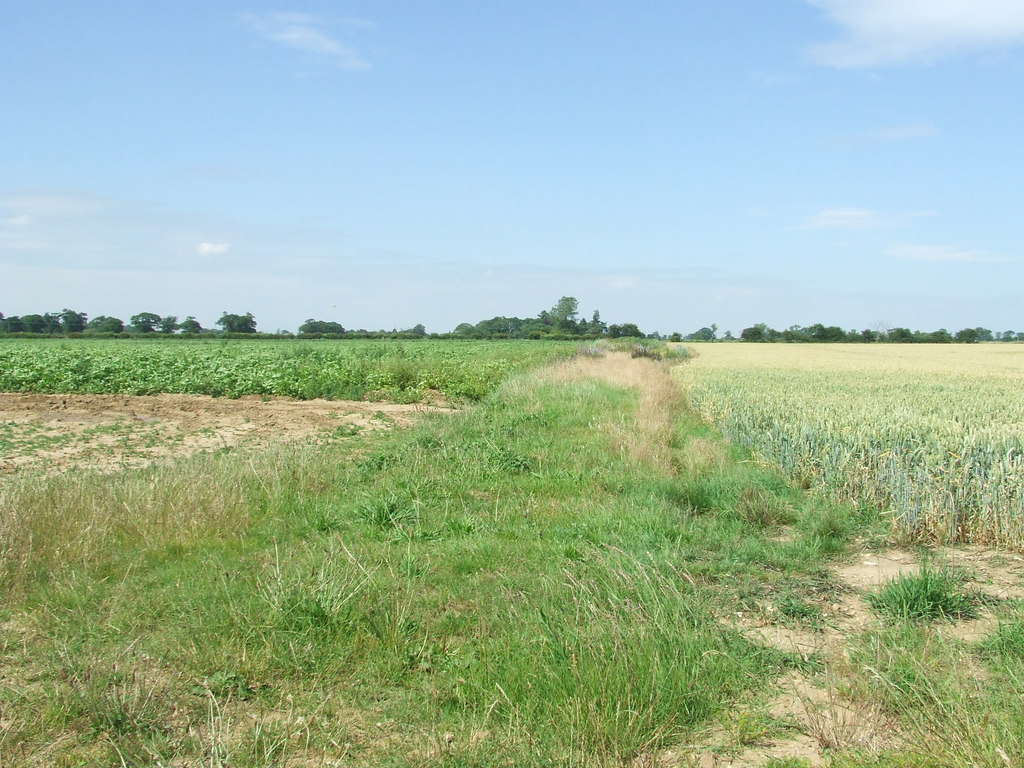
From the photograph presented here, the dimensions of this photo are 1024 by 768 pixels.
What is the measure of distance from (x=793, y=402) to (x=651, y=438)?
427 centimetres

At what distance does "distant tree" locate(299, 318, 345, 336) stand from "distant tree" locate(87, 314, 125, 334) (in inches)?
802

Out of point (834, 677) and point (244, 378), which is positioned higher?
point (244, 378)

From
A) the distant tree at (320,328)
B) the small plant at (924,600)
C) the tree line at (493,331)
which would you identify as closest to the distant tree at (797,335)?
the tree line at (493,331)

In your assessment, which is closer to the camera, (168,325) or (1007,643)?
(1007,643)

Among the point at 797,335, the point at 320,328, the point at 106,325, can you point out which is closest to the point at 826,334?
the point at 797,335

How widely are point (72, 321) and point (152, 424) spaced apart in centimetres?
8687

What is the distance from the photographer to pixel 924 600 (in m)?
5.31

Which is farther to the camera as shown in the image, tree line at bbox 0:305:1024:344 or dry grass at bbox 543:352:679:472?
tree line at bbox 0:305:1024:344

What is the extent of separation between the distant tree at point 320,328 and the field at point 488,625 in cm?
8901

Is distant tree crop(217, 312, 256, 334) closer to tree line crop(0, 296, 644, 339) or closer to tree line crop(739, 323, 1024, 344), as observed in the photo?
tree line crop(0, 296, 644, 339)

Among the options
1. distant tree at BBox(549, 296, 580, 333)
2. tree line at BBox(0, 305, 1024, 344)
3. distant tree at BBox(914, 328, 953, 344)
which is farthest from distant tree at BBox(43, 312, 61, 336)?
distant tree at BBox(914, 328, 953, 344)

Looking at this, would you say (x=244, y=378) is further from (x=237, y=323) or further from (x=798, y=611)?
(x=237, y=323)

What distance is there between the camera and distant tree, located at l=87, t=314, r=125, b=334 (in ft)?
284

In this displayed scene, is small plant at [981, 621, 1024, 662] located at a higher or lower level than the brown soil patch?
higher
